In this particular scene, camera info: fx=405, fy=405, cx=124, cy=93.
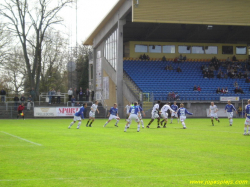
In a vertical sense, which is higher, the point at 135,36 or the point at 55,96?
the point at 135,36

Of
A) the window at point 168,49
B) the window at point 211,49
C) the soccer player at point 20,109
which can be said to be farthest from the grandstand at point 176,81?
the soccer player at point 20,109

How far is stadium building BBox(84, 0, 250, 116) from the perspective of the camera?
158 feet

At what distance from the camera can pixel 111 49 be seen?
2167 inches

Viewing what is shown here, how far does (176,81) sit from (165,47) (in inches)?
310

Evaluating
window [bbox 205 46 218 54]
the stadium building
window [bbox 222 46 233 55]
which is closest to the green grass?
the stadium building

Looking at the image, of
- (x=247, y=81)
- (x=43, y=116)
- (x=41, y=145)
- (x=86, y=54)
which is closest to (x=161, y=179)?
(x=41, y=145)

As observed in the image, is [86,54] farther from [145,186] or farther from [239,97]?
[145,186]

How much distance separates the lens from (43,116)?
4834 centimetres

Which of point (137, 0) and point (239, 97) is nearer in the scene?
point (137, 0)

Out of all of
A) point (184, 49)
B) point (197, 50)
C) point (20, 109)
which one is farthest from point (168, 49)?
point (20, 109)

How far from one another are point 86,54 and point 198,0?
36291 millimetres

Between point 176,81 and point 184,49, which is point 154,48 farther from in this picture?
point 176,81

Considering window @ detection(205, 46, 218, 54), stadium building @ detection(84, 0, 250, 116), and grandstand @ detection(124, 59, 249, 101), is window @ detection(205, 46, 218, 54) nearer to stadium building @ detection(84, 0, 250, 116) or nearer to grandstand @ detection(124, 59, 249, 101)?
stadium building @ detection(84, 0, 250, 116)

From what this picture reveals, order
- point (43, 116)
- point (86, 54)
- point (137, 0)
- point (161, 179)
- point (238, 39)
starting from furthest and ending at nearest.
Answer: point (86, 54), point (238, 39), point (43, 116), point (137, 0), point (161, 179)
